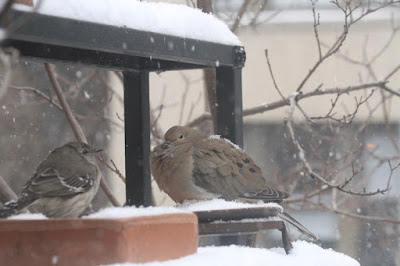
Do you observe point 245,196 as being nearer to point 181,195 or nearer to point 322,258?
point 181,195

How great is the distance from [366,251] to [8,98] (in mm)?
4820

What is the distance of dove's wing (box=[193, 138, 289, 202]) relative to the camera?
13.0ft

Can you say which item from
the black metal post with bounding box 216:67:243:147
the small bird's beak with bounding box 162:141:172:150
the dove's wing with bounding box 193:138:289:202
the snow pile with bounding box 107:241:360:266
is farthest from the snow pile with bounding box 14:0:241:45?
the snow pile with bounding box 107:241:360:266

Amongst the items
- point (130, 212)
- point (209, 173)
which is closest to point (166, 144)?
point (209, 173)

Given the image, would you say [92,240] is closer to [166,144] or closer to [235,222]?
[235,222]

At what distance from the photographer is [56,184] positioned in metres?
3.10

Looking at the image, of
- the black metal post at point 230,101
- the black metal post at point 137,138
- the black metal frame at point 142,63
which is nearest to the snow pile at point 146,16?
the black metal frame at point 142,63

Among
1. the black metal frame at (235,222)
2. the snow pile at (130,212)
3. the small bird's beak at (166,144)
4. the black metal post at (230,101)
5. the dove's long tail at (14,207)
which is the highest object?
the black metal post at (230,101)

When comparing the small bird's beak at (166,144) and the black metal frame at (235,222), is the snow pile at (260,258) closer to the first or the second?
the black metal frame at (235,222)

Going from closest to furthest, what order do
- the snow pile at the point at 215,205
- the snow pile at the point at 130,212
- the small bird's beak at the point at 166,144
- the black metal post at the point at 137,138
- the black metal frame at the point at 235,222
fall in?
1. the snow pile at the point at 130,212
2. the black metal frame at the point at 235,222
3. the snow pile at the point at 215,205
4. the black metal post at the point at 137,138
5. the small bird's beak at the point at 166,144

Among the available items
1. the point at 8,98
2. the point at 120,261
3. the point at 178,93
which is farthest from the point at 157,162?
the point at 178,93

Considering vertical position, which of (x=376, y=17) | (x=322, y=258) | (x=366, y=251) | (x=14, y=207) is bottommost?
(x=366, y=251)

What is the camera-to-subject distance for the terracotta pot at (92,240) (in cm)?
263

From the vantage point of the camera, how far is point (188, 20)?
3.60 m
